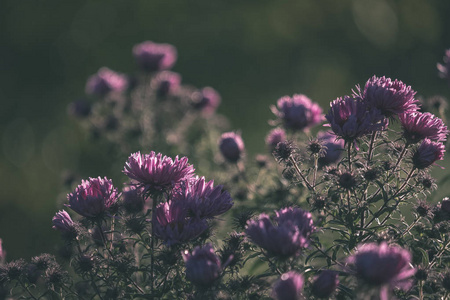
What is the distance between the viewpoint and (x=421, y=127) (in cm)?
143

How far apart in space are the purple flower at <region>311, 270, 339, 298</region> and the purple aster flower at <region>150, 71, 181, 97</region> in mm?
2102

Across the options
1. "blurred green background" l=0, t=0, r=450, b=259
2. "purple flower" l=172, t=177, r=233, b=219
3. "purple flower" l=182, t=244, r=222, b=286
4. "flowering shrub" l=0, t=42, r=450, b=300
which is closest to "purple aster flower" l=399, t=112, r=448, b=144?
"flowering shrub" l=0, t=42, r=450, b=300

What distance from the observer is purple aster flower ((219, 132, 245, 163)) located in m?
2.22

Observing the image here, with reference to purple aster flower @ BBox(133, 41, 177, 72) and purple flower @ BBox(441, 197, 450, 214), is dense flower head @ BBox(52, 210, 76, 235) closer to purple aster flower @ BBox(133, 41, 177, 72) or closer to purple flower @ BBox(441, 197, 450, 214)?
purple flower @ BBox(441, 197, 450, 214)

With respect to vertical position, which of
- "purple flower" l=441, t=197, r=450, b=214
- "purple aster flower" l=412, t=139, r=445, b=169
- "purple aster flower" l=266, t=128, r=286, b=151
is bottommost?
"purple flower" l=441, t=197, r=450, b=214

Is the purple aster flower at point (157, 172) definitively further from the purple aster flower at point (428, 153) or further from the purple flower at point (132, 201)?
the purple aster flower at point (428, 153)

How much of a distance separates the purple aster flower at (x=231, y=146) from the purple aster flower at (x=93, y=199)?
0.86 m

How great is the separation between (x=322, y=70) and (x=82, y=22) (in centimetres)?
279

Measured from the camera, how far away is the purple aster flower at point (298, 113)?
204 cm

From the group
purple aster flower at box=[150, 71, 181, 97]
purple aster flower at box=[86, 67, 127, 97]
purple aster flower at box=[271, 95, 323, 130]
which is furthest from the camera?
purple aster flower at box=[86, 67, 127, 97]

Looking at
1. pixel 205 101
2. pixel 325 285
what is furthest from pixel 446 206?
pixel 205 101

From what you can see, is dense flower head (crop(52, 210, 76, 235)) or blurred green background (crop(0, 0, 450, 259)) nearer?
dense flower head (crop(52, 210, 76, 235))

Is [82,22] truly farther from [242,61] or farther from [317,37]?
[317,37]

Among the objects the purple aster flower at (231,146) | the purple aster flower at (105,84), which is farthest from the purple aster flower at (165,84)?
the purple aster flower at (231,146)
